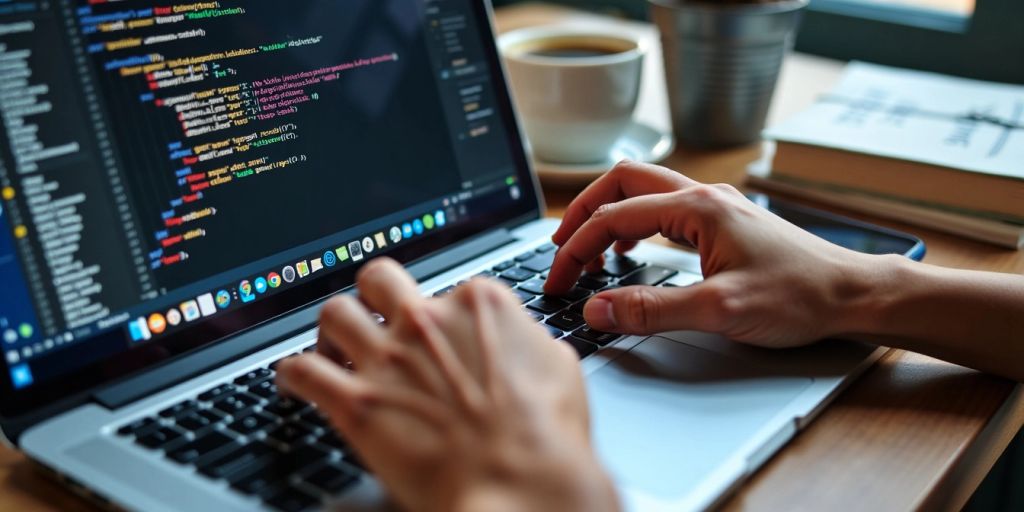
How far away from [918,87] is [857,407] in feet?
2.27

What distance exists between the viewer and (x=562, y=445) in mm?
443

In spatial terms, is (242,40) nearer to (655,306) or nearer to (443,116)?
(443,116)

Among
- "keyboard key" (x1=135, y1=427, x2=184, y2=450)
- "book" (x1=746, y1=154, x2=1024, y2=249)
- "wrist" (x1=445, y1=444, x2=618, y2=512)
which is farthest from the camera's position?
"book" (x1=746, y1=154, x2=1024, y2=249)

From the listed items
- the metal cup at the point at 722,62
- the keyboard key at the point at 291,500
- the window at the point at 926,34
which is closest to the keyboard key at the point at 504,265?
the keyboard key at the point at 291,500

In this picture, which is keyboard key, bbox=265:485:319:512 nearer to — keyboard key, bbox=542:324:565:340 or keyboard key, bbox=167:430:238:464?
keyboard key, bbox=167:430:238:464

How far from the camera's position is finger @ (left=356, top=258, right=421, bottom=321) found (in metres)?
0.53

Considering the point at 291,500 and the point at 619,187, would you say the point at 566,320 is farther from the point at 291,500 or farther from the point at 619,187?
the point at 291,500

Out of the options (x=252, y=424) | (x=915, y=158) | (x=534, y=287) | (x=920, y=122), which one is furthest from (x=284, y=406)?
(x=920, y=122)

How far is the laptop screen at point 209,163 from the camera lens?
0.56m

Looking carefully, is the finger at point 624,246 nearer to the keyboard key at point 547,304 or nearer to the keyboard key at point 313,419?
the keyboard key at point 547,304

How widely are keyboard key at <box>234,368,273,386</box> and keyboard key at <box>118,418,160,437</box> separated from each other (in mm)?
62

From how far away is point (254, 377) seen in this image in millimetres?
598

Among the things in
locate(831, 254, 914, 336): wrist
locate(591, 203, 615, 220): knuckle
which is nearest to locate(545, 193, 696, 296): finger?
locate(591, 203, 615, 220): knuckle

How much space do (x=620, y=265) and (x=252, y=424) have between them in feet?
1.18
